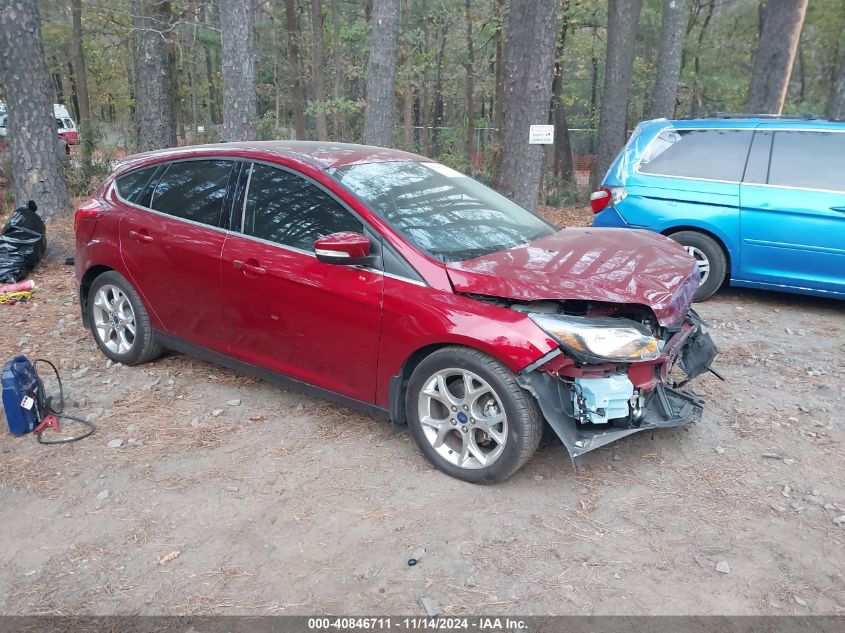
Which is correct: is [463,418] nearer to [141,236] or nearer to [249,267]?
[249,267]

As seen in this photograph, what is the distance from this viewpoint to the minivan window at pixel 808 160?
20.2ft

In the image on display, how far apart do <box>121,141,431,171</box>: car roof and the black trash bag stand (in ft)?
11.3

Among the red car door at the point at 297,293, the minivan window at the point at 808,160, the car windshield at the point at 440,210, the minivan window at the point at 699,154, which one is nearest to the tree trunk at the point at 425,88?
the minivan window at the point at 699,154

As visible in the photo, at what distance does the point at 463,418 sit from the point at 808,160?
496cm

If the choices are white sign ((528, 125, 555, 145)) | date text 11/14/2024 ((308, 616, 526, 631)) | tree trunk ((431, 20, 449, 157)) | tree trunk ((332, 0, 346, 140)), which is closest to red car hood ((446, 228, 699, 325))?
date text 11/14/2024 ((308, 616, 526, 631))

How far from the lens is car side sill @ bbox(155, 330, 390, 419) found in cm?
383

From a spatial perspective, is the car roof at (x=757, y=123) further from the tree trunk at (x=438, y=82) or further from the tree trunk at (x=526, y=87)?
the tree trunk at (x=438, y=82)

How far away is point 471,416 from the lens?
11.2ft

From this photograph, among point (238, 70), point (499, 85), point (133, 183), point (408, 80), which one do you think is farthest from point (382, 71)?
point (408, 80)

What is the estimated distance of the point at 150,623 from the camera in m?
2.61

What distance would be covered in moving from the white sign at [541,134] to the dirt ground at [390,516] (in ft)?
13.6

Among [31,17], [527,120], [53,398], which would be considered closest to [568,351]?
[53,398]

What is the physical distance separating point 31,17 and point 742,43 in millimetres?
26502

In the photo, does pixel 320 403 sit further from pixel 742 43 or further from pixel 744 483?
pixel 742 43
